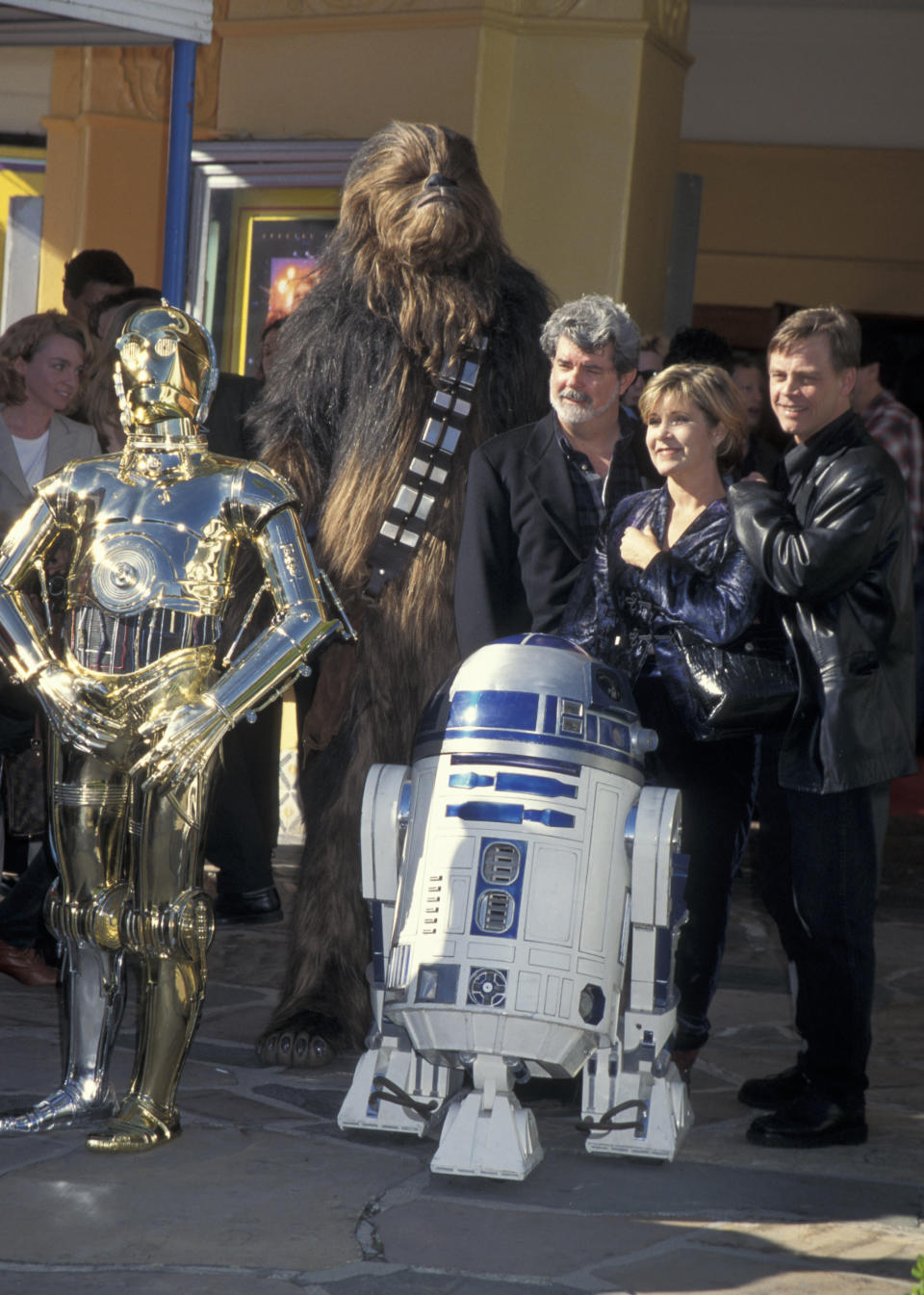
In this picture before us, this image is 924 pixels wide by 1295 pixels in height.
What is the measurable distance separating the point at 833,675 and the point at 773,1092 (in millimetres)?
1066

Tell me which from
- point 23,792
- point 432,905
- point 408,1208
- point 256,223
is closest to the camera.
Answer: point 408,1208

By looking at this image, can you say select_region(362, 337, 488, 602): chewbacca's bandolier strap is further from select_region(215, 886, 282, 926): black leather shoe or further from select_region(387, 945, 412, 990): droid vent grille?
select_region(215, 886, 282, 926): black leather shoe

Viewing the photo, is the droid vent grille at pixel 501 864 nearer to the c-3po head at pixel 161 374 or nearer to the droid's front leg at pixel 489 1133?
the droid's front leg at pixel 489 1133

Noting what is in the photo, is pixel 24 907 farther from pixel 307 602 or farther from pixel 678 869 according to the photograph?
pixel 678 869

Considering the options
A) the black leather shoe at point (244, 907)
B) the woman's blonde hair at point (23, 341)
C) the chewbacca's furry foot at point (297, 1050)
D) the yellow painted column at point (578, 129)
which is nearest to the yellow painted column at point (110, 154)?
the yellow painted column at point (578, 129)

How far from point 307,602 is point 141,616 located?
0.32m

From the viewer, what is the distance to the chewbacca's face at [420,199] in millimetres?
4121

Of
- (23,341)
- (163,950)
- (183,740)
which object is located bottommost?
(163,950)

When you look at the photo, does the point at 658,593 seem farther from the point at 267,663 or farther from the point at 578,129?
the point at 578,129

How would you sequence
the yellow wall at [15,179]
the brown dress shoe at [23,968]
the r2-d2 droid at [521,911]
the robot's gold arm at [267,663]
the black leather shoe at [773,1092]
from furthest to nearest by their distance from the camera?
the yellow wall at [15,179], the brown dress shoe at [23,968], the black leather shoe at [773,1092], the robot's gold arm at [267,663], the r2-d2 droid at [521,911]

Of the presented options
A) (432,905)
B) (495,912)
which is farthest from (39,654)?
(495,912)

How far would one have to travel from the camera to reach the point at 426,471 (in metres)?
4.23

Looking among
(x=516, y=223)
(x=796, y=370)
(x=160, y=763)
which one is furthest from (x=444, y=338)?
(x=516, y=223)

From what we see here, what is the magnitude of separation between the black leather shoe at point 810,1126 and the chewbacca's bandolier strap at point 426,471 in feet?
4.87
